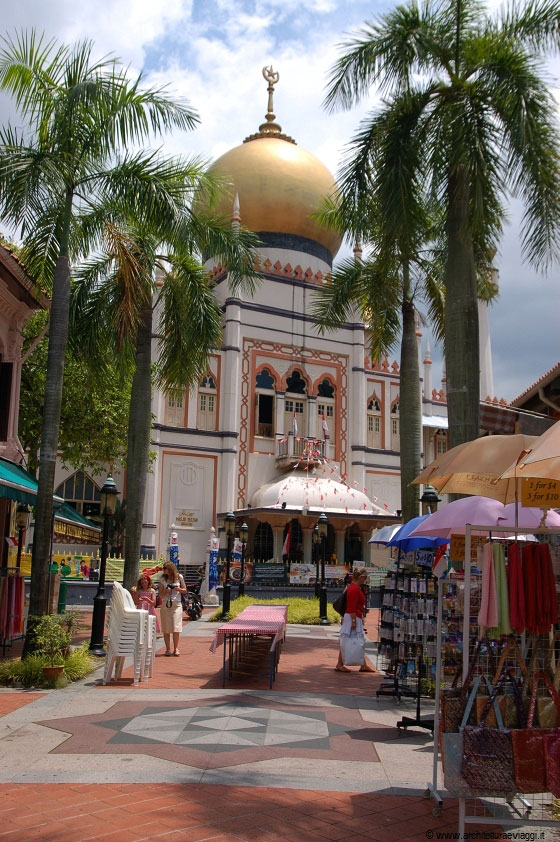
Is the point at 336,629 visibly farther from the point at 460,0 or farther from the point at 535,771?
the point at 535,771

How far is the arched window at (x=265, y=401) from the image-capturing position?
3550cm

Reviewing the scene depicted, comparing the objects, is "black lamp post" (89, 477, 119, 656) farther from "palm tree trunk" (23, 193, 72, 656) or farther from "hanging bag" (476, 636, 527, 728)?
"hanging bag" (476, 636, 527, 728)

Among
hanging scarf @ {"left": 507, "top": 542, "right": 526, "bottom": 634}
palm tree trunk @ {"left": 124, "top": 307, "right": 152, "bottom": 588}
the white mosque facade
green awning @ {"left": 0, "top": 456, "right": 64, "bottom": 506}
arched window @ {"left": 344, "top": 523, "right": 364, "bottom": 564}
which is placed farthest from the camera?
arched window @ {"left": 344, "top": 523, "right": 364, "bottom": 564}

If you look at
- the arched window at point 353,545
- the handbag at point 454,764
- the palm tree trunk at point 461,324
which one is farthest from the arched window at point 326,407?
the handbag at point 454,764

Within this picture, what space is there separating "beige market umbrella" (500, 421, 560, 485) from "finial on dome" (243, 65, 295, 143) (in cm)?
3830

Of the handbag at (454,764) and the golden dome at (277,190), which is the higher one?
the golden dome at (277,190)

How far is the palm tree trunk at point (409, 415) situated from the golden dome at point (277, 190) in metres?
21.2

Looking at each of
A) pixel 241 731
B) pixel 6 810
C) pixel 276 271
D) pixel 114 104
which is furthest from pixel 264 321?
pixel 6 810

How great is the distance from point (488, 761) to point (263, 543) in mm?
29471

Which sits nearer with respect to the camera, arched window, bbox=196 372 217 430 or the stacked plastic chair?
the stacked plastic chair

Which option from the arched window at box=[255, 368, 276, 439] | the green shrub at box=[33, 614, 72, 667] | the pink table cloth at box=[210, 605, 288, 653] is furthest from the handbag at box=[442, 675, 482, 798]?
the arched window at box=[255, 368, 276, 439]

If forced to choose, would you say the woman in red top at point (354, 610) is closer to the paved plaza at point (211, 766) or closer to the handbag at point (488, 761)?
the paved plaza at point (211, 766)

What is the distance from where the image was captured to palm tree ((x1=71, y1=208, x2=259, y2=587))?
48.8 ft

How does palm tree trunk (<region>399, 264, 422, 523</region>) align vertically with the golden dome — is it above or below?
below
